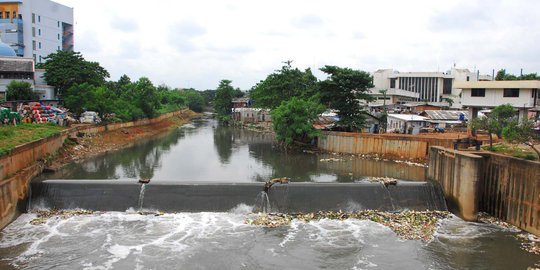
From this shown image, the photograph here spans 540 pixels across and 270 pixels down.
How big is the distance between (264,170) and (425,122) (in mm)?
19991

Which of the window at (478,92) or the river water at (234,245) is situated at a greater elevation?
the window at (478,92)

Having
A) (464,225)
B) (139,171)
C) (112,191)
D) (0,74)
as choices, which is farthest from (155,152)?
→ (464,225)

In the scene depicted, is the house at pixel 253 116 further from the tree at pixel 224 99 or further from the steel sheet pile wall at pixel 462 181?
the steel sheet pile wall at pixel 462 181

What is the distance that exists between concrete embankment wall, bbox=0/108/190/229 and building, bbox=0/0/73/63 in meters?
46.1

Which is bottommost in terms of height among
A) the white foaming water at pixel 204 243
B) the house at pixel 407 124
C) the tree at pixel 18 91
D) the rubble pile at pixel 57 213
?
the white foaming water at pixel 204 243

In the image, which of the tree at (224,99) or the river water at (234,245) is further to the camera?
the tree at (224,99)

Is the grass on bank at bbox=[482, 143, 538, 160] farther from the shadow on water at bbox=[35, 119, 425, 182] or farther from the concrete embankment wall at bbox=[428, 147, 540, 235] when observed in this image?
the shadow on water at bbox=[35, 119, 425, 182]

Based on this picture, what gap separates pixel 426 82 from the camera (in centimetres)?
8331

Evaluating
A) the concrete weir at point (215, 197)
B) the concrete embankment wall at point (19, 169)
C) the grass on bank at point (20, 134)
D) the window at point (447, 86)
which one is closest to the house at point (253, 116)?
the window at point (447, 86)

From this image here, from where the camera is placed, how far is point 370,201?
22.7 metres

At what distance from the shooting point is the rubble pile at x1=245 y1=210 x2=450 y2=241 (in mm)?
19500

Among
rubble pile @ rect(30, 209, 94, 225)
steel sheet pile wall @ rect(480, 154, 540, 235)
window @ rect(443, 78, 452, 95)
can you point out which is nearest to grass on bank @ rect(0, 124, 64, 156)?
rubble pile @ rect(30, 209, 94, 225)

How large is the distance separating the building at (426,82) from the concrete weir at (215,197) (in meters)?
61.1

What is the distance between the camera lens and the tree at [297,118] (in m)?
41.0
